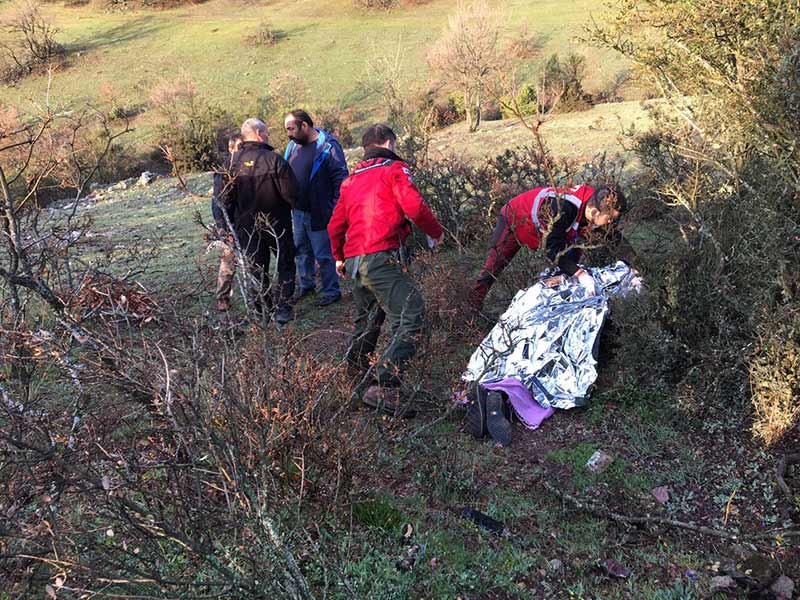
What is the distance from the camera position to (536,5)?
1242 inches

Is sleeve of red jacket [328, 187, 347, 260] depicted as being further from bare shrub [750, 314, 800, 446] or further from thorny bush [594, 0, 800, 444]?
bare shrub [750, 314, 800, 446]

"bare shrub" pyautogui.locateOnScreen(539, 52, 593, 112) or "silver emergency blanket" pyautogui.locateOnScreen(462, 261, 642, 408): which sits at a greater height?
"silver emergency blanket" pyautogui.locateOnScreen(462, 261, 642, 408)

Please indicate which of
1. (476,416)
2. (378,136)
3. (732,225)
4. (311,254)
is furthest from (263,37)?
(476,416)

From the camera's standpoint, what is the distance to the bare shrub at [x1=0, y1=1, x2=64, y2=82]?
87.1ft

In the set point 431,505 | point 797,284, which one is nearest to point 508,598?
point 431,505

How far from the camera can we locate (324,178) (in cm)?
506

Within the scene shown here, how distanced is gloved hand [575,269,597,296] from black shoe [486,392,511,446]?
984mm

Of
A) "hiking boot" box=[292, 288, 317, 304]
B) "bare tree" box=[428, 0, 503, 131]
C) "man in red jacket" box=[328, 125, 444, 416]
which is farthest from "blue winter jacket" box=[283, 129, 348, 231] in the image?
"bare tree" box=[428, 0, 503, 131]

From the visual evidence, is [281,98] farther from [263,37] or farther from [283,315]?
[283,315]

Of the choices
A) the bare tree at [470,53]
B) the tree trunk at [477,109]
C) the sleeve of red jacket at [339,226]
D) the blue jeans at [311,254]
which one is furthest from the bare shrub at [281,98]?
the sleeve of red jacket at [339,226]

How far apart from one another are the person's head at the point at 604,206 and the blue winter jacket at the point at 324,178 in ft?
7.01

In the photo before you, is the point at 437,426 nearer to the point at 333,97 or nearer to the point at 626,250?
the point at 626,250

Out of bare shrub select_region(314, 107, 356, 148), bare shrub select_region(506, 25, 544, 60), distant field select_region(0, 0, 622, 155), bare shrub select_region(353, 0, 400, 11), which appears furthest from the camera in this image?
bare shrub select_region(353, 0, 400, 11)

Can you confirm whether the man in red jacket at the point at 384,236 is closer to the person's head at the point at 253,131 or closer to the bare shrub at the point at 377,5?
the person's head at the point at 253,131
